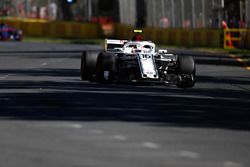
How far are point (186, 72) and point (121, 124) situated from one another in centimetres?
1031

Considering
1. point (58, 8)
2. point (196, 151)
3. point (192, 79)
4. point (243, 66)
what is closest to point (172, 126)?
point (196, 151)

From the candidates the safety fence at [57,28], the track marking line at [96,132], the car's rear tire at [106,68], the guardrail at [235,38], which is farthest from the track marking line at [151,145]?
the safety fence at [57,28]

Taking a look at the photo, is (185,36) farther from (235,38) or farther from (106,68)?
(106,68)

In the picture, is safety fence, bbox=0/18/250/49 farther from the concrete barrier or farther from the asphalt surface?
the asphalt surface

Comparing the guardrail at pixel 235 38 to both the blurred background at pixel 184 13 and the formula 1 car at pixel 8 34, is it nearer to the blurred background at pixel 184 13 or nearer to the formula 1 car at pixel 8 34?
the blurred background at pixel 184 13

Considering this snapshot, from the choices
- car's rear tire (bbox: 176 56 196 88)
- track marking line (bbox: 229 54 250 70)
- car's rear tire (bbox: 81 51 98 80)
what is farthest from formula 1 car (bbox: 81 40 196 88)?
track marking line (bbox: 229 54 250 70)

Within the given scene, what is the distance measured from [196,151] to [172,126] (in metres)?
3.16

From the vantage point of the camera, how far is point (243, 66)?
41031mm

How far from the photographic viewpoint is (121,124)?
1595 centimetres

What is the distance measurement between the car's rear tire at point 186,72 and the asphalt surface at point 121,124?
38 centimetres

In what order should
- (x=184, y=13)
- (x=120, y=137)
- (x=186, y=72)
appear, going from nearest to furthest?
1. (x=120, y=137)
2. (x=186, y=72)
3. (x=184, y=13)

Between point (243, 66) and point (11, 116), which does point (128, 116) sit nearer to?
point (11, 116)

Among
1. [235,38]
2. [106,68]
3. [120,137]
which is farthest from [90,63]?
[235,38]

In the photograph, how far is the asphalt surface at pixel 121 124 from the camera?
11.9 metres
